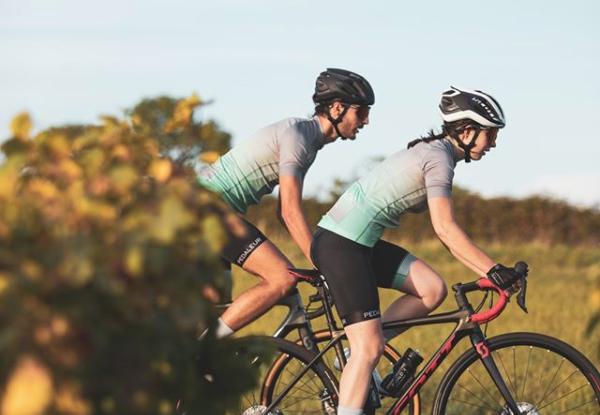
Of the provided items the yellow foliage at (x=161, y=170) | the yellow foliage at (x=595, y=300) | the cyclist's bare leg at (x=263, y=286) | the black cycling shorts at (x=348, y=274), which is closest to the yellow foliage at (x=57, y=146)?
the yellow foliage at (x=161, y=170)

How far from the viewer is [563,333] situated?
13688 millimetres

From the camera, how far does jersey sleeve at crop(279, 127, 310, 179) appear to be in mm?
6352

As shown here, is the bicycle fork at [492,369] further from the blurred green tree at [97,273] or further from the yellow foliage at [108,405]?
the yellow foliage at [108,405]

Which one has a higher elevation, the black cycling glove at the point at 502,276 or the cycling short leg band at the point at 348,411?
the black cycling glove at the point at 502,276

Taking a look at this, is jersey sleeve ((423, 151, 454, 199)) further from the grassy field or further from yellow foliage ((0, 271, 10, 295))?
yellow foliage ((0, 271, 10, 295))

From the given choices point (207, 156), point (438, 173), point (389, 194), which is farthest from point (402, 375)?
point (207, 156)

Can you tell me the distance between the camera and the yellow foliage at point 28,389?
2799mm

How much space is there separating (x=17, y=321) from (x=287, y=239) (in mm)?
25454

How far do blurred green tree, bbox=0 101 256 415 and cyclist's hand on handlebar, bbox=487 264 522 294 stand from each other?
2.69 metres

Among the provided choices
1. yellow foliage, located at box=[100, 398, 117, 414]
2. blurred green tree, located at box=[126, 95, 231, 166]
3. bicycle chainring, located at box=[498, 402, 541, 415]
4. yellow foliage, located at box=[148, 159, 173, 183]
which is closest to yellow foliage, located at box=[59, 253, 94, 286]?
yellow foliage, located at box=[100, 398, 117, 414]

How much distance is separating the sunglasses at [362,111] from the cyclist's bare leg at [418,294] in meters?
0.90

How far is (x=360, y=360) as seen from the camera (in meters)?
5.89

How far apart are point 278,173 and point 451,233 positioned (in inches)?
49.0

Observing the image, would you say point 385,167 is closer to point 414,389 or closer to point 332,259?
point 332,259
